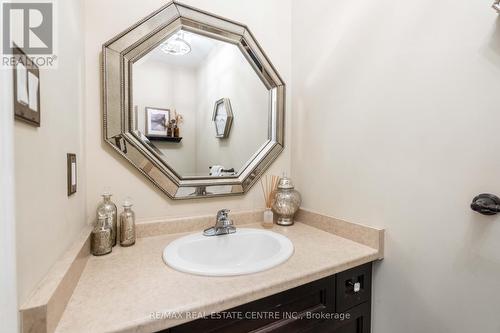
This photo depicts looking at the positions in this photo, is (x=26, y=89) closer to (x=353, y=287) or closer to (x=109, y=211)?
(x=109, y=211)

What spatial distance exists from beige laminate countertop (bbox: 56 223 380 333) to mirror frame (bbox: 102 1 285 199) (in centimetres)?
32

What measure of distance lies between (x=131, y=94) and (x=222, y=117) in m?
0.42

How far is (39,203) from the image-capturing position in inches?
19.8

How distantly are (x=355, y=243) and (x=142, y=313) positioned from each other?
82 centimetres

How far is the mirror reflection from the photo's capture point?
1.05m

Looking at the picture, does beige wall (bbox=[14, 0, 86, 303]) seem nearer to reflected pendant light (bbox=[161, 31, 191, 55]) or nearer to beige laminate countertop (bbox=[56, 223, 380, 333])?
beige laminate countertop (bbox=[56, 223, 380, 333])

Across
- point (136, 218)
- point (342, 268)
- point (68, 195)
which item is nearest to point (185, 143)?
point (136, 218)

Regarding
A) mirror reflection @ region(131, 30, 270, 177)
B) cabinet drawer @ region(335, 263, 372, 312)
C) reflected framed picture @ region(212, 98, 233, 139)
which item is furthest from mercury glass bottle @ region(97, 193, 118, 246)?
cabinet drawer @ region(335, 263, 372, 312)

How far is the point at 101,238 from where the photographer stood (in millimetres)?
838

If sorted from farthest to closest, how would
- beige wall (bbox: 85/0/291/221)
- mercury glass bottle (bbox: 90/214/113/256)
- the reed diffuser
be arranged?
the reed diffuser < beige wall (bbox: 85/0/291/221) < mercury glass bottle (bbox: 90/214/113/256)

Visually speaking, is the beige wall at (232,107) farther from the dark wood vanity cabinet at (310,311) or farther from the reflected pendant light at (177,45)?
the dark wood vanity cabinet at (310,311)

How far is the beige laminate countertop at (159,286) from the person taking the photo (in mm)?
515

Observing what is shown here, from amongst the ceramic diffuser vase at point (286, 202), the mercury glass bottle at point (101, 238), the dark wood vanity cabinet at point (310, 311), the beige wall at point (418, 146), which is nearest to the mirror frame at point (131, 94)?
the ceramic diffuser vase at point (286, 202)

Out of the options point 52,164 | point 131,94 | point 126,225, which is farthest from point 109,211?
point 131,94
